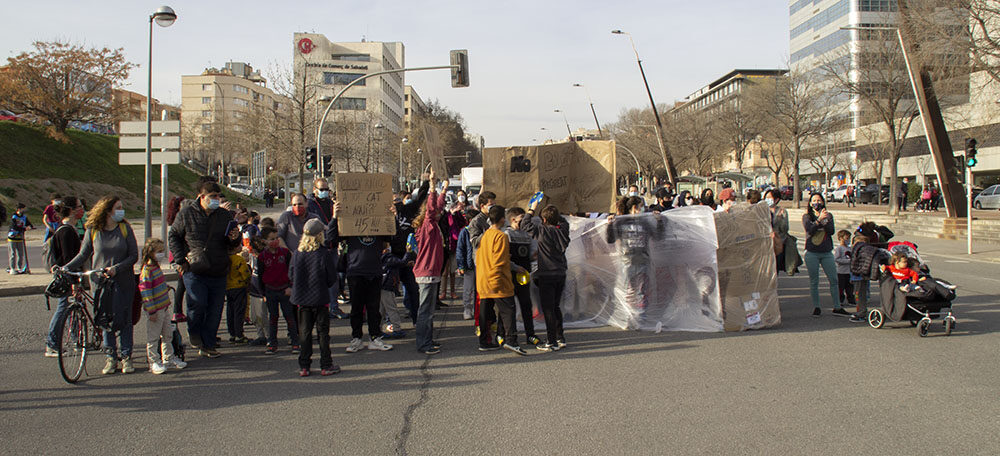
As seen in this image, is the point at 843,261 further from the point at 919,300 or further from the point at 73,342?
the point at 73,342

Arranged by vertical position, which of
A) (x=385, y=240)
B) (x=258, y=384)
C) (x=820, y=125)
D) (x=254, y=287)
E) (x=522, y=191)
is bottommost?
(x=258, y=384)

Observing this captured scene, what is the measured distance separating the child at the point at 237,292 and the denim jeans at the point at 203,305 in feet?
1.29

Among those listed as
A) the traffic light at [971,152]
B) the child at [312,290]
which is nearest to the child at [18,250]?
the child at [312,290]

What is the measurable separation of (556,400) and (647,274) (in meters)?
3.45

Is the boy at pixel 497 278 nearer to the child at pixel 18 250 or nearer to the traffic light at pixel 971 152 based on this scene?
the child at pixel 18 250

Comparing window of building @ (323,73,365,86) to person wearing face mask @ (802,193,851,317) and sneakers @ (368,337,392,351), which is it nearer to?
person wearing face mask @ (802,193,851,317)

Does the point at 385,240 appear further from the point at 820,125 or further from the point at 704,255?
the point at 820,125

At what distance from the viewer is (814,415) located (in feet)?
16.2

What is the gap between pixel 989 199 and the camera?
37969 millimetres

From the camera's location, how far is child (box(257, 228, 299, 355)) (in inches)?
291

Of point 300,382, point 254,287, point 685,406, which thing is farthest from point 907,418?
point 254,287

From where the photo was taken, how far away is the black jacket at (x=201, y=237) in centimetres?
680

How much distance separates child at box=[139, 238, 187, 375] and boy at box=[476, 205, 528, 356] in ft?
10.0

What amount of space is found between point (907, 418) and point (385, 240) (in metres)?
5.14
